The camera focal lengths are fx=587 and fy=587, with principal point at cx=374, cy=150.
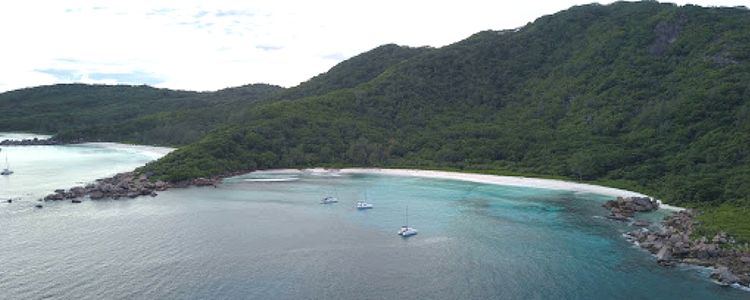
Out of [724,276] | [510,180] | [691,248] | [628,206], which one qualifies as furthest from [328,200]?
[724,276]

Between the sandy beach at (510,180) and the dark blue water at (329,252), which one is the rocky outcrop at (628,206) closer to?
Answer: the dark blue water at (329,252)

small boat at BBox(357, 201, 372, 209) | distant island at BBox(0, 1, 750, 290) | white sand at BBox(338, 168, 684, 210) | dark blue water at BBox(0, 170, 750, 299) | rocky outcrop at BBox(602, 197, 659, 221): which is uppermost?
distant island at BBox(0, 1, 750, 290)

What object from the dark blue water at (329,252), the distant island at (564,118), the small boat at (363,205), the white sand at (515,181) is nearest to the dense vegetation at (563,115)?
the distant island at (564,118)

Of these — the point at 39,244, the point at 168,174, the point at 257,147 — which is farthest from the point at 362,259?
the point at 257,147

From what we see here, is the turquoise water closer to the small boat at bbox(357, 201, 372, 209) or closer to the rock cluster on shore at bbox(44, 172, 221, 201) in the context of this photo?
the small boat at bbox(357, 201, 372, 209)

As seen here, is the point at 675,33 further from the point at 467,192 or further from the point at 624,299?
the point at 624,299

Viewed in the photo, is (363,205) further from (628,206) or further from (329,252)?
(628,206)

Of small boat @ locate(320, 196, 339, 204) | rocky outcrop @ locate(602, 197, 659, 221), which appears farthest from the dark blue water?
rocky outcrop @ locate(602, 197, 659, 221)
